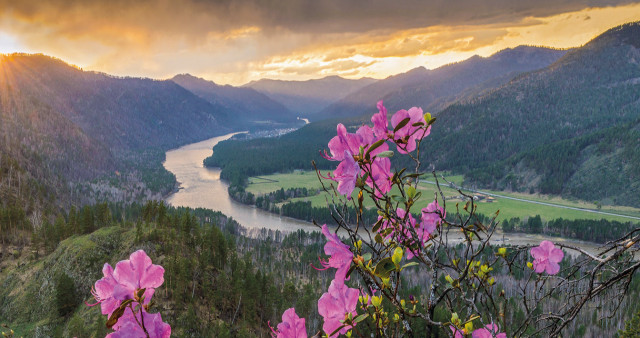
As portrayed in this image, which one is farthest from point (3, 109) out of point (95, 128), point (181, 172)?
point (95, 128)

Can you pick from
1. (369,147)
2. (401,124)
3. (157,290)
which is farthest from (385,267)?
(157,290)

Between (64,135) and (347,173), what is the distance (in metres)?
125

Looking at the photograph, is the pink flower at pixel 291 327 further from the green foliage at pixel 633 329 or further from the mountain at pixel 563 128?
the mountain at pixel 563 128

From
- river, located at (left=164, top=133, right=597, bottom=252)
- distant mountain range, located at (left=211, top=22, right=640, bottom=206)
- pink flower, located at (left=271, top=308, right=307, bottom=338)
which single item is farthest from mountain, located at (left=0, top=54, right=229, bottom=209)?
pink flower, located at (left=271, top=308, right=307, bottom=338)

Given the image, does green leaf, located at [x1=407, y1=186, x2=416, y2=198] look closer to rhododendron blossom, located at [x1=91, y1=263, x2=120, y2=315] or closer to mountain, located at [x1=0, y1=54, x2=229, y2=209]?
rhododendron blossom, located at [x1=91, y1=263, x2=120, y2=315]

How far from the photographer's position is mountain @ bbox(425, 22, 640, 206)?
78.9 meters

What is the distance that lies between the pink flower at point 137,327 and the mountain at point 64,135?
161 ft

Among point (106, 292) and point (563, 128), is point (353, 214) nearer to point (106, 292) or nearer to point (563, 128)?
point (106, 292)

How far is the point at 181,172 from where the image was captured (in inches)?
4085

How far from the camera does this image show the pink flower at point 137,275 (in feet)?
5.24

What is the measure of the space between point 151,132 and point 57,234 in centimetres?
17703

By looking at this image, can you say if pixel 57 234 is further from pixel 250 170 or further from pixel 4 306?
pixel 250 170

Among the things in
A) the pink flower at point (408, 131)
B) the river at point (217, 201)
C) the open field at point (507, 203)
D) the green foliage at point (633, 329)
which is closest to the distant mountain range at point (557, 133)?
the open field at point (507, 203)

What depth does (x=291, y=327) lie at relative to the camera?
188 cm
